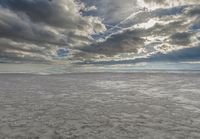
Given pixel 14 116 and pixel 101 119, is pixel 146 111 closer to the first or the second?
pixel 101 119

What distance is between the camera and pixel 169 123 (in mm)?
6793

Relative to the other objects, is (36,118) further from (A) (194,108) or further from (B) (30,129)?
(A) (194,108)

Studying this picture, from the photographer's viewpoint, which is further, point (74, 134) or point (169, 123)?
point (169, 123)

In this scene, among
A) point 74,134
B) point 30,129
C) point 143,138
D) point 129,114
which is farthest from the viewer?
point 129,114

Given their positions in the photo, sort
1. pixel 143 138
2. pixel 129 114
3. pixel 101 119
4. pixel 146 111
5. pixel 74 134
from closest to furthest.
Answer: pixel 143 138 < pixel 74 134 < pixel 101 119 < pixel 129 114 < pixel 146 111

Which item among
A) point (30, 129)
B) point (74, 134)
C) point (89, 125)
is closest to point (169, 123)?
point (89, 125)

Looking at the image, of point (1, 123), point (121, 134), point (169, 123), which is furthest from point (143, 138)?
point (1, 123)

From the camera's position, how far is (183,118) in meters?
7.47

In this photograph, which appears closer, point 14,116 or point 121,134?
point 121,134

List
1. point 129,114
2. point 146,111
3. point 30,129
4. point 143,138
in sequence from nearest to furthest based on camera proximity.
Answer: point 143,138 → point 30,129 → point 129,114 → point 146,111

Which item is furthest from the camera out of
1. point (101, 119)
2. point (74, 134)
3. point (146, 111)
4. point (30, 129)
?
point (146, 111)

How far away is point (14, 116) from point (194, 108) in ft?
24.5

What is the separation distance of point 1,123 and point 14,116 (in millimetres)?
1000

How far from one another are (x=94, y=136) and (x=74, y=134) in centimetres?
58
